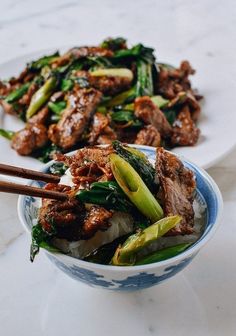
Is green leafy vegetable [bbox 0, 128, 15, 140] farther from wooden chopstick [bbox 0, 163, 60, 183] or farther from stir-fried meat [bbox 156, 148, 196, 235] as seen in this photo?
stir-fried meat [bbox 156, 148, 196, 235]

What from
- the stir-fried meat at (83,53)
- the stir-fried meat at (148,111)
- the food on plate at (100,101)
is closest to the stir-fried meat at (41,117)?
the food on plate at (100,101)

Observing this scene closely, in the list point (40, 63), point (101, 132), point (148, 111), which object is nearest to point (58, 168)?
point (101, 132)

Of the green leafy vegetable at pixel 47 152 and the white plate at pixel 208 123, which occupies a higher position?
the white plate at pixel 208 123

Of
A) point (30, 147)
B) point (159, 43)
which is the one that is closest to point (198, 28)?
point (159, 43)

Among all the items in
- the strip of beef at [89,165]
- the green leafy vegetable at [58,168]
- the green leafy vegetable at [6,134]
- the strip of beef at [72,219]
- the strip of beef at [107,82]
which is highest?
the strip of beef at [89,165]

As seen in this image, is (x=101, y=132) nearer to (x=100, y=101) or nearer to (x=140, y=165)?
(x=100, y=101)

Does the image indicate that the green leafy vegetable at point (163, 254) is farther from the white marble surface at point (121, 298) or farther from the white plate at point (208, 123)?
the white plate at point (208, 123)

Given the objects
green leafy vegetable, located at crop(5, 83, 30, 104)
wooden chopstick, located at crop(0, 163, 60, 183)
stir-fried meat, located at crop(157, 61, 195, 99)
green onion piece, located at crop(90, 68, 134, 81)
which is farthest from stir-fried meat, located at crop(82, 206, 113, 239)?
green leafy vegetable, located at crop(5, 83, 30, 104)

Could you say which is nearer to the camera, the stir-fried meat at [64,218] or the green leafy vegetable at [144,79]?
the stir-fried meat at [64,218]
